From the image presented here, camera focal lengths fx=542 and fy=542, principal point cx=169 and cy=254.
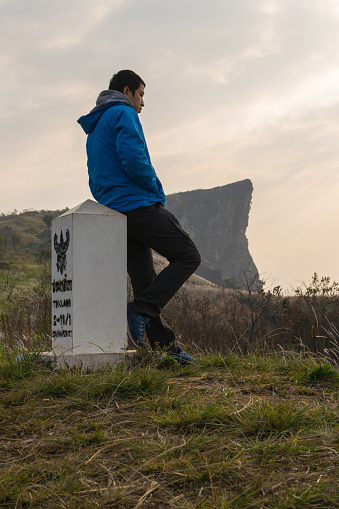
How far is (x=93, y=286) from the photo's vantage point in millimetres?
4215

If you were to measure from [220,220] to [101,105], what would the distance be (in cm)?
17164

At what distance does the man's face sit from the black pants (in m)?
0.97

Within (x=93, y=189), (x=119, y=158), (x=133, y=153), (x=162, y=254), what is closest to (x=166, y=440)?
(x=162, y=254)

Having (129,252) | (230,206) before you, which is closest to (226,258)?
(230,206)

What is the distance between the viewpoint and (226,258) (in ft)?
581

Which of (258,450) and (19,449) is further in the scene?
(19,449)

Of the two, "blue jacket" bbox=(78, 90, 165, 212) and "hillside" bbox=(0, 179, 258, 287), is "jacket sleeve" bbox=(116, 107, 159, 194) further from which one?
"hillside" bbox=(0, 179, 258, 287)

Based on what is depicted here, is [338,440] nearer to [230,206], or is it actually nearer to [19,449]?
[19,449]

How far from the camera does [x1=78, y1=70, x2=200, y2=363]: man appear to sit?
14.0 feet

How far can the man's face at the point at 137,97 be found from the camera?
4.70m

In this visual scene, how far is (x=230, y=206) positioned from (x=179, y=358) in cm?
17460

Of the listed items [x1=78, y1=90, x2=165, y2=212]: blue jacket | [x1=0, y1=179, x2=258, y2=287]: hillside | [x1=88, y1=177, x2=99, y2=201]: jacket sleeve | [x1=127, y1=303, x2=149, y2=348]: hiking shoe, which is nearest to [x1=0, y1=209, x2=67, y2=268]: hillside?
[x1=88, y1=177, x2=99, y2=201]: jacket sleeve

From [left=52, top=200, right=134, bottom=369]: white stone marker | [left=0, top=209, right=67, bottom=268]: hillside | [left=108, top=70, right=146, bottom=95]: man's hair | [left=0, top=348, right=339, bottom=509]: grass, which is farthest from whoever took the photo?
[left=0, top=209, right=67, bottom=268]: hillside

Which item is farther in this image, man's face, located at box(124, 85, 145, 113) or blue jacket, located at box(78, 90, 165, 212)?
man's face, located at box(124, 85, 145, 113)
